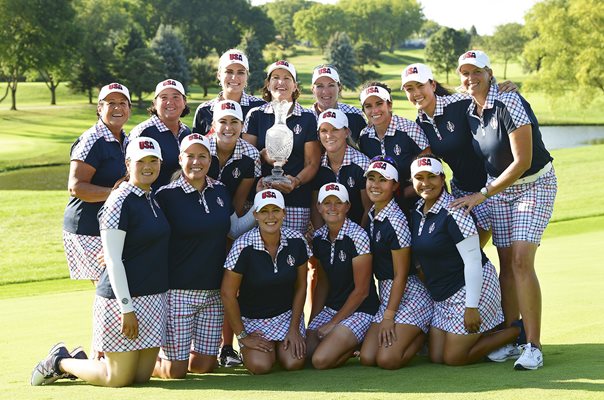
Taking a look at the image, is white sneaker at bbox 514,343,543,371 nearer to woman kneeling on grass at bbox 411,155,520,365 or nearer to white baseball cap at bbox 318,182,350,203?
woman kneeling on grass at bbox 411,155,520,365

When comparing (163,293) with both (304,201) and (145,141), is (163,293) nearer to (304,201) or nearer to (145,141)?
(145,141)

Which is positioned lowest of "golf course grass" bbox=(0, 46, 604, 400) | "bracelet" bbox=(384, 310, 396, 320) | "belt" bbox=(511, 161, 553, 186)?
"golf course grass" bbox=(0, 46, 604, 400)

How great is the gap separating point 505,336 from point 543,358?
40 cm

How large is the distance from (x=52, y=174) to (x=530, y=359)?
2775cm

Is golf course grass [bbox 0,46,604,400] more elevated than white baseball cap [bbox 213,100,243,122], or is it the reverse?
white baseball cap [bbox 213,100,243,122]

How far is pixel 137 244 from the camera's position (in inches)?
235

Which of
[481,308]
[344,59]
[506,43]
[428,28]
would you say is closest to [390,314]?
[481,308]

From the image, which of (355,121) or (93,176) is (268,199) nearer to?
(93,176)

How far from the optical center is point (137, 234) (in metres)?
5.93

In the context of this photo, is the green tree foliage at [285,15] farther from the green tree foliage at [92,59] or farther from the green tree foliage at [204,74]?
the green tree foliage at [92,59]

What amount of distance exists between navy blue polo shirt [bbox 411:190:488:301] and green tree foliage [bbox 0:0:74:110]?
52.3 m

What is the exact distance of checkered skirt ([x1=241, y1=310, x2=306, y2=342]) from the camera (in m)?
6.64

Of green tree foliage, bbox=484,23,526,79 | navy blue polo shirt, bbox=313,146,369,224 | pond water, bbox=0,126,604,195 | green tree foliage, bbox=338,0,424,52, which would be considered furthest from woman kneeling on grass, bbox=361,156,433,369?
green tree foliage, bbox=338,0,424,52

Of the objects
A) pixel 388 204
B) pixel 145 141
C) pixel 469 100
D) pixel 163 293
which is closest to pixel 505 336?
pixel 388 204
